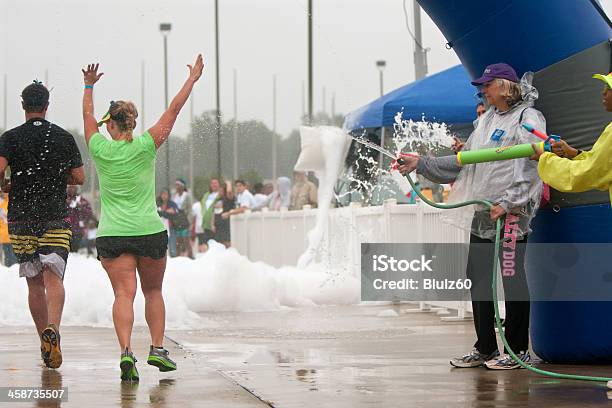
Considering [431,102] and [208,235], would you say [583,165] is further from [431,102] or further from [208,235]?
[208,235]

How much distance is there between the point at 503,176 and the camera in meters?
8.15

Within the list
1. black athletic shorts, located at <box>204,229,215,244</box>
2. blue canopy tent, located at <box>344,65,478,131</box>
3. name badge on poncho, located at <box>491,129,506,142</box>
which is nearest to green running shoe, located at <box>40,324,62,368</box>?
name badge on poncho, located at <box>491,129,506,142</box>

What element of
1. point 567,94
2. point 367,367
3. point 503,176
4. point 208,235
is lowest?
point 367,367

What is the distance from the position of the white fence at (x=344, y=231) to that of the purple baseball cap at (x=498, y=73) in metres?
2.37

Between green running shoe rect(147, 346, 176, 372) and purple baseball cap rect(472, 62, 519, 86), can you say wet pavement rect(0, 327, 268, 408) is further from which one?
purple baseball cap rect(472, 62, 519, 86)

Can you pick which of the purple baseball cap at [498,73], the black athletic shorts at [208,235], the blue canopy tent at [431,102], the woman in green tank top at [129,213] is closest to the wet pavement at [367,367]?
the woman in green tank top at [129,213]

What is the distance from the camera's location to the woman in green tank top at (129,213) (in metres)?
7.95

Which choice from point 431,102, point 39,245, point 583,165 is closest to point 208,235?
point 431,102

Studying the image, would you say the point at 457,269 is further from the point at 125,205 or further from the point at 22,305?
the point at 125,205

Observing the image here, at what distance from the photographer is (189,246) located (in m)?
26.5

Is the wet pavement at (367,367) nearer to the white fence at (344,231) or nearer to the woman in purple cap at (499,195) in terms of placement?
the woman in purple cap at (499,195)

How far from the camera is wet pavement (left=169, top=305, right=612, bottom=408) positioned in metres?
6.93

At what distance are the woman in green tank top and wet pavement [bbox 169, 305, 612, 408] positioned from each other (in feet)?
2.55

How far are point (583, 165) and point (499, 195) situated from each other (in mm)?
1258
